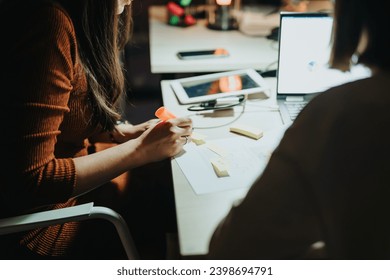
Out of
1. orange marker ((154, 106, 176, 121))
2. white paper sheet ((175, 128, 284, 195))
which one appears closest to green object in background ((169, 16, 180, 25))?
orange marker ((154, 106, 176, 121))

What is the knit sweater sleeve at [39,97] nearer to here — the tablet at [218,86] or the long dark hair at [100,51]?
the long dark hair at [100,51]

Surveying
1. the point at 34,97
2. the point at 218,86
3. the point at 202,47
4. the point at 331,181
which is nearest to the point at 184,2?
the point at 202,47

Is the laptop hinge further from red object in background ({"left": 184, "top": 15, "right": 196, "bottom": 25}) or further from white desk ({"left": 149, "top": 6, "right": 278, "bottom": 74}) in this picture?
red object in background ({"left": 184, "top": 15, "right": 196, "bottom": 25})

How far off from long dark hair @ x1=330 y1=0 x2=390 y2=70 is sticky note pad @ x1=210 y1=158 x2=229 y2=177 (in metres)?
0.38

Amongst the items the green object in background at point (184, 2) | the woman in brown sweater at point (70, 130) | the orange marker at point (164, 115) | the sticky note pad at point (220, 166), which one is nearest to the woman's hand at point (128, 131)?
the woman in brown sweater at point (70, 130)

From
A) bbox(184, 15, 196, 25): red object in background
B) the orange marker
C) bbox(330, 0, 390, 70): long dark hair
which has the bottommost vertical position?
the orange marker

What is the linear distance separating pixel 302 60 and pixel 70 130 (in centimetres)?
69

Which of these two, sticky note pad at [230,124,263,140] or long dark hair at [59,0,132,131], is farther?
sticky note pad at [230,124,263,140]

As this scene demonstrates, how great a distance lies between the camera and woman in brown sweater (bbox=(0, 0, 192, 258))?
77 cm

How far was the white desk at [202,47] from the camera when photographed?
4.96ft

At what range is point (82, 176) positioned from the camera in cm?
89

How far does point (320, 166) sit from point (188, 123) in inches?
21.4
